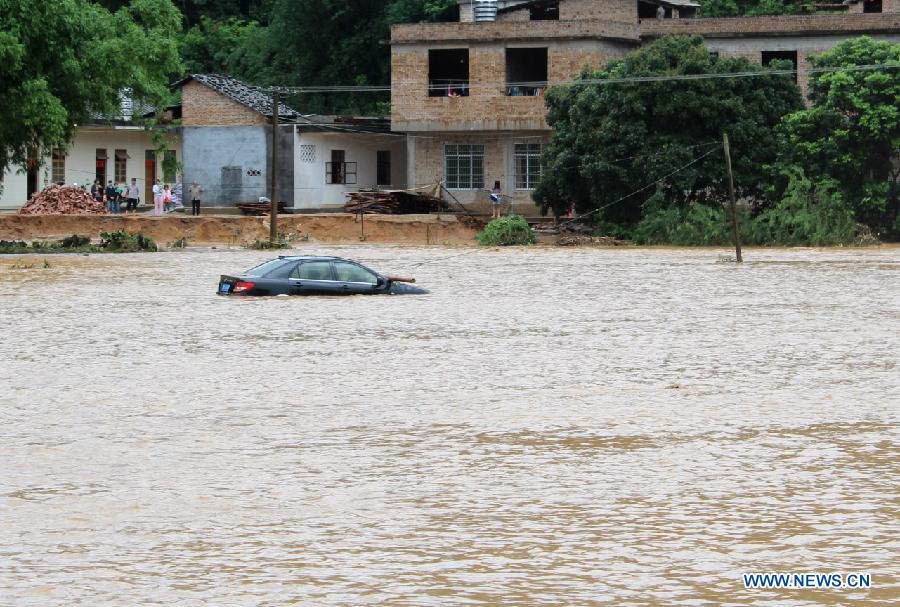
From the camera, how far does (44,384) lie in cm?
1791

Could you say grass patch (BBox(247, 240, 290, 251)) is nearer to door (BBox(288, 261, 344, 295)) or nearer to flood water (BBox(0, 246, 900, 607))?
door (BBox(288, 261, 344, 295))

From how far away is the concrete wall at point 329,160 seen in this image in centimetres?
6575

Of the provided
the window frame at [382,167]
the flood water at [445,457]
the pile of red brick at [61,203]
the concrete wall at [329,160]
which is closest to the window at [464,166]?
the concrete wall at [329,160]

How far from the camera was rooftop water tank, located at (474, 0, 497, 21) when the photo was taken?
6569cm

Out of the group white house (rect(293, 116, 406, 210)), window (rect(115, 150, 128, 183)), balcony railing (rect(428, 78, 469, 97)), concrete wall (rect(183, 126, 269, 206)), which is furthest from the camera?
window (rect(115, 150, 128, 183))

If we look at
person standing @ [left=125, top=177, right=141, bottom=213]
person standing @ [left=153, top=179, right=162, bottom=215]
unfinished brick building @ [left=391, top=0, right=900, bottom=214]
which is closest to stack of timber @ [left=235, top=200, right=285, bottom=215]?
person standing @ [left=153, top=179, right=162, bottom=215]

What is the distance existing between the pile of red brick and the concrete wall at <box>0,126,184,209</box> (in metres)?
9.18

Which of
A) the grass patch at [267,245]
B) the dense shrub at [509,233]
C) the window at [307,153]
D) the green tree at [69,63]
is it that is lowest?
the grass patch at [267,245]

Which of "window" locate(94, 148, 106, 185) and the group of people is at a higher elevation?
"window" locate(94, 148, 106, 185)

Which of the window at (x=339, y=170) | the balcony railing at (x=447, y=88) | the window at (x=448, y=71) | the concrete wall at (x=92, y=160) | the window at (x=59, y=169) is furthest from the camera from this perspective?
the window at (x=59, y=169)

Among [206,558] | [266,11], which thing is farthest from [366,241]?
[206,558]

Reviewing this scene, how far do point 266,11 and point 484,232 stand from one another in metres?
33.6

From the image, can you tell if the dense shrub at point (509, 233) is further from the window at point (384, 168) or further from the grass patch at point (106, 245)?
the window at point (384, 168)

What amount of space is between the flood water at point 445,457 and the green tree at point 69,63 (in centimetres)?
1619
